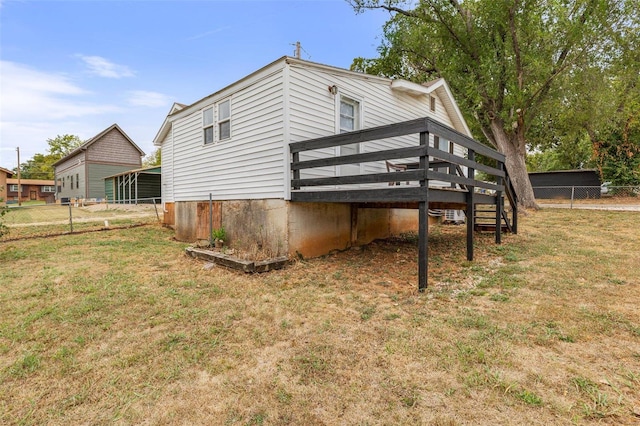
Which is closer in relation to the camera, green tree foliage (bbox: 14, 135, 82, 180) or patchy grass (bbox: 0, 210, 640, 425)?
patchy grass (bbox: 0, 210, 640, 425)

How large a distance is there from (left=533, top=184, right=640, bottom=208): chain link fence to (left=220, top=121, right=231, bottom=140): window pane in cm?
1769

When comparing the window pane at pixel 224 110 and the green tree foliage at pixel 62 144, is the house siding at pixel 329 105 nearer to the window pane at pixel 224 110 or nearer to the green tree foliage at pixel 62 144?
the window pane at pixel 224 110

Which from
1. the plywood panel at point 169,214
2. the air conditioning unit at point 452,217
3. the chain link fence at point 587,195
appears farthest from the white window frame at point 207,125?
the chain link fence at point 587,195

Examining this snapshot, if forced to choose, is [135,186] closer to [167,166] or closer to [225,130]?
[167,166]

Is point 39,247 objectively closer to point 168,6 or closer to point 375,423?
point 168,6

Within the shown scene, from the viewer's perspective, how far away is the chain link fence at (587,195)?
1689 cm

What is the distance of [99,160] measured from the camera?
24.9 m

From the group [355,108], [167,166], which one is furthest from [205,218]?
[167,166]

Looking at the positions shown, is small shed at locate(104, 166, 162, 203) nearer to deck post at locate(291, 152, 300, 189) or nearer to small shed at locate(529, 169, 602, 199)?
deck post at locate(291, 152, 300, 189)

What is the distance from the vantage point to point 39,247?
7.79m

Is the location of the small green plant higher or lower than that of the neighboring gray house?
lower

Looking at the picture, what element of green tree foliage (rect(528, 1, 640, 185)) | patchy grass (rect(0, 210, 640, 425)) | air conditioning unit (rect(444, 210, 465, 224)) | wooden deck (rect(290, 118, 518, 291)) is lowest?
patchy grass (rect(0, 210, 640, 425))

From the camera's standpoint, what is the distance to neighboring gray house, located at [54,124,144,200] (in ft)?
80.1

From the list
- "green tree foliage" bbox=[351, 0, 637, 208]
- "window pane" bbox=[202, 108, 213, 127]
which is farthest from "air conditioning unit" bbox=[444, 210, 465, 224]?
"window pane" bbox=[202, 108, 213, 127]
